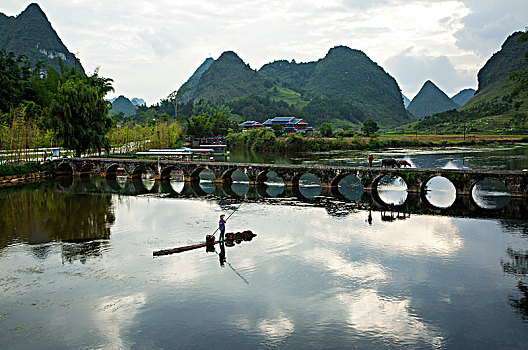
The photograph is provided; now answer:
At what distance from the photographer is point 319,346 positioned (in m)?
20.4

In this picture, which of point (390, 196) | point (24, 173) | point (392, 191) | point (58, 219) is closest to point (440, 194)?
point (392, 191)

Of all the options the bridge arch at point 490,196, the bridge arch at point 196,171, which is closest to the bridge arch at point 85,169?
the bridge arch at point 196,171

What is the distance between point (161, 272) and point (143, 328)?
7.27 m

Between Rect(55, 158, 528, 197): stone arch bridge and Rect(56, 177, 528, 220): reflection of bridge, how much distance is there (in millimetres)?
1357

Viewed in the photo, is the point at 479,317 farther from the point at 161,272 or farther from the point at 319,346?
the point at 161,272

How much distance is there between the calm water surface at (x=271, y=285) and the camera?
21.3 metres

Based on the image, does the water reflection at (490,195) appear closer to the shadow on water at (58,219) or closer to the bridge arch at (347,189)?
the bridge arch at (347,189)

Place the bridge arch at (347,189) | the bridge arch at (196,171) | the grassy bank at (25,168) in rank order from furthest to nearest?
the bridge arch at (196,171), the grassy bank at (25,168), the bridge arch at (347,189)

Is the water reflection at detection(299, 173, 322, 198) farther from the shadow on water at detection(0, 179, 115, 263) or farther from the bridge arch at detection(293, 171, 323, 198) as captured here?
the shadow on water at detection(0, 179, 115, 263)

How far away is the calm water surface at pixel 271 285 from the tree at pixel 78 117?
37.9 metres

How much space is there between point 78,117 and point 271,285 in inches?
2553

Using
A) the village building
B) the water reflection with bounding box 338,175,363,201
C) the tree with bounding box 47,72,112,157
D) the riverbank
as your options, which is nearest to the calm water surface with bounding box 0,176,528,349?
the water reflection with bounding box 338,175,363,201

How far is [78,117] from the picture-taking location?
7844 centimetres

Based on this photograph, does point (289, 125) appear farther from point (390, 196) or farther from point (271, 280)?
point (271, 280)
